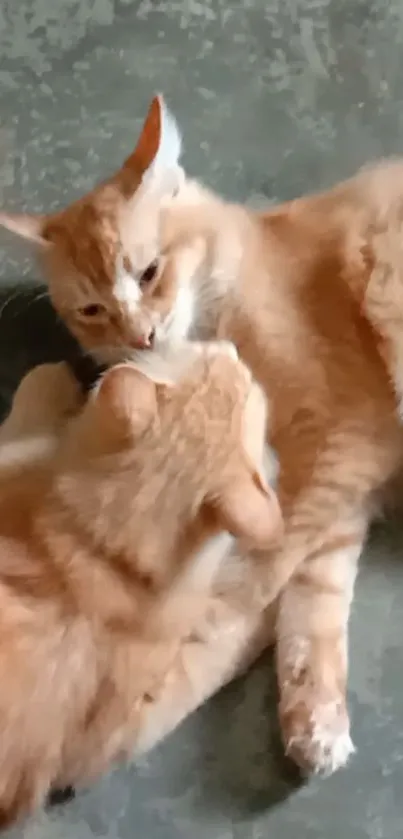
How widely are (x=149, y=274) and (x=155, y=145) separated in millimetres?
172

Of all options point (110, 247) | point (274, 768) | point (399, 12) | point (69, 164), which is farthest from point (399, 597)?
point (399, 12)

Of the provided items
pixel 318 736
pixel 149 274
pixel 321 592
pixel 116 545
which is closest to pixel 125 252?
pixel 149 274

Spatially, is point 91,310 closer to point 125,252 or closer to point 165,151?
point 125,252

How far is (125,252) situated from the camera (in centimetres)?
139

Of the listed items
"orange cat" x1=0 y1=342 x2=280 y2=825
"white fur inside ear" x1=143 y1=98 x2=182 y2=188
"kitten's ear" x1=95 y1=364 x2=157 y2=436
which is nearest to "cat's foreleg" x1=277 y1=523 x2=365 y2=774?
"orange cat" x1=0 y1=342 x2=280 y2=825

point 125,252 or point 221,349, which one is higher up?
point 125,252

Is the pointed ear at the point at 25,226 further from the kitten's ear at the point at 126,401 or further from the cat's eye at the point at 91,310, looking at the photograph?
the kitten's ear at the point at 126,401

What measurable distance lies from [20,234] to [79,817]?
32.5 inches

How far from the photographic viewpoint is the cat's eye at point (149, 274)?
4.67 feet

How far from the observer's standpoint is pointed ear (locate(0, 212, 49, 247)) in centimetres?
143

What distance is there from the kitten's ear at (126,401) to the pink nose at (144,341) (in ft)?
0.58

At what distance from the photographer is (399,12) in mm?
1940

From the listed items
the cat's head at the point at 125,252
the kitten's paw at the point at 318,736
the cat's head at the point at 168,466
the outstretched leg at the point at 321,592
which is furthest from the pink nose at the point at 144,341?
the kitten's paw at the point at 318,736

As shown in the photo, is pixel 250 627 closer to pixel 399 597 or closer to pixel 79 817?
pixel 399 597
